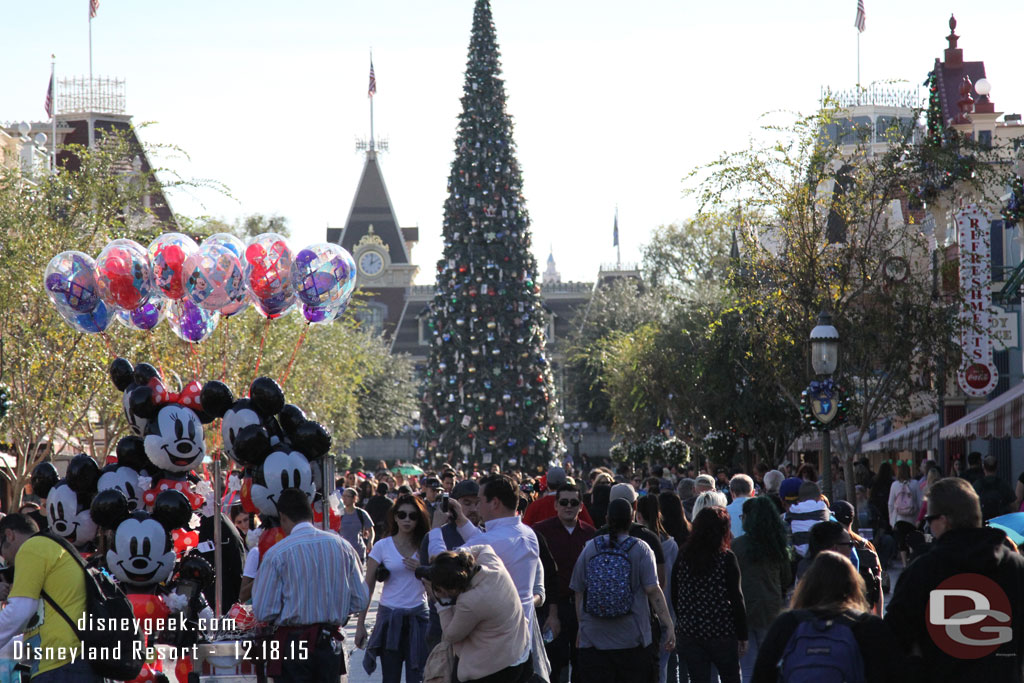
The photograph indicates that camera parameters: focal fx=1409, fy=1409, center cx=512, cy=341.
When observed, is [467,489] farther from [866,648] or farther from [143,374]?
[866,648]

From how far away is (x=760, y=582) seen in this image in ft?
29.8

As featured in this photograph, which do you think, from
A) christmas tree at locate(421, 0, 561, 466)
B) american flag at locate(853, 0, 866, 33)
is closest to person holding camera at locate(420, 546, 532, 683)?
christmas tree at locate(421, 0, 561, 466)

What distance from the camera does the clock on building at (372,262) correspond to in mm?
99537

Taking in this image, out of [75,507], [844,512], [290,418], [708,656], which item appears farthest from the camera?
[290,418]

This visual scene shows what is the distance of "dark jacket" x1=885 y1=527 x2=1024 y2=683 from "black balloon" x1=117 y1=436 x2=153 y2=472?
779 centimetres

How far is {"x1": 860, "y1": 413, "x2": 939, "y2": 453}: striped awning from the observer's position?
92.6ft

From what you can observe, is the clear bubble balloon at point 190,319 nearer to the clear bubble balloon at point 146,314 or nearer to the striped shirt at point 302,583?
the clear bubble balloon at point 146,314

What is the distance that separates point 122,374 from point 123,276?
321cm

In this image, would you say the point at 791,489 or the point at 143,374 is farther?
the point at 143,374

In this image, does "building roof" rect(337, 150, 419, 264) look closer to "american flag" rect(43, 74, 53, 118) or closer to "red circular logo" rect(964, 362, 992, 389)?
"american flag" rect(43, 74, 53, 118)

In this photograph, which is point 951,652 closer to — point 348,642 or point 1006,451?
point 348,642

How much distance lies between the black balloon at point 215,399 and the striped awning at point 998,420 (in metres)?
12.2

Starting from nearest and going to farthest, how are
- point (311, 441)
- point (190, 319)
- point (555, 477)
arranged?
1. point (555, 477)
2. point (311, 441)
3. point (190, 319)

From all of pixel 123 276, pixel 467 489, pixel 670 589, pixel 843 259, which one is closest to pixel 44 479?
pixel 123 276
